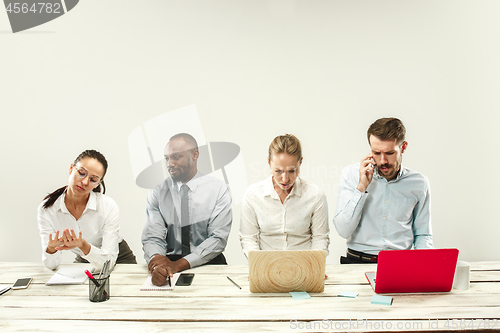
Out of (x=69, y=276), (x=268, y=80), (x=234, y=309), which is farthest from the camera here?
(x=268, y=80)

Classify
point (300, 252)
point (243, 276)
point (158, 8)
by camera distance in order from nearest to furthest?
point (300, 252)
point (243, 276)
point (158, 8)

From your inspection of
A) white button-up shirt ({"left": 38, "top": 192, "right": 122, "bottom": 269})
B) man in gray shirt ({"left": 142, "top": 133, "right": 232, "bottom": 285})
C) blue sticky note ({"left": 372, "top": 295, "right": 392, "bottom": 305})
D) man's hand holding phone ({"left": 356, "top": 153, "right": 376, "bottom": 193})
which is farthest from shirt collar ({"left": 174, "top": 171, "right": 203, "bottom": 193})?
blue sticky note ({"left": 372, "top": 295, "right": 392, "bottom": 305})

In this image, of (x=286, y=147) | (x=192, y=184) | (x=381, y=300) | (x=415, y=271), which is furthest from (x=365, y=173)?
(x=192, y=184)

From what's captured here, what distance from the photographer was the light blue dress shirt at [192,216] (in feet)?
7.69

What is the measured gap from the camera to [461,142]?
3.25 metres

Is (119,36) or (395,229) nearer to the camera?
(395,229)

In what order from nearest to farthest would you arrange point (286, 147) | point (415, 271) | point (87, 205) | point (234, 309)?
point (234, 309) → point (415, 271) → point (286, 147) → point (87, 205)

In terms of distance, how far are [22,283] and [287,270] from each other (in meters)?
1.26

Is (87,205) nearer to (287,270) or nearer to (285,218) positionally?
(285,218)

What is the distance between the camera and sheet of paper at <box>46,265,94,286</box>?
170 cm

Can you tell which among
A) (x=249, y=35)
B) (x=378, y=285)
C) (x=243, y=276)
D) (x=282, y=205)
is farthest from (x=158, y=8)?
(x=378, y=285)

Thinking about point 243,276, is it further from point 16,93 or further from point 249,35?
point 16,93

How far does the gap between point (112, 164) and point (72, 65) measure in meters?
0.98

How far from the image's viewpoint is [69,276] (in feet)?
5.82
